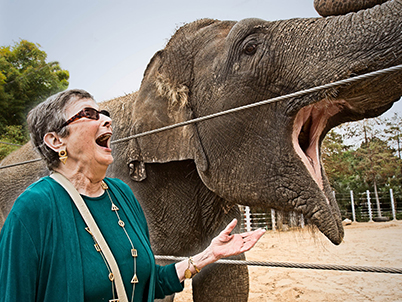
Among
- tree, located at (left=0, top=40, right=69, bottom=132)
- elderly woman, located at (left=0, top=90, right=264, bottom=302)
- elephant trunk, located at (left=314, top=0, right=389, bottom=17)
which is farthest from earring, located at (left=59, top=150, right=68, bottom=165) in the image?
tree, located at (left=0, top=40, right=69, bottom=132)

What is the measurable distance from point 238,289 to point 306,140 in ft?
4.42

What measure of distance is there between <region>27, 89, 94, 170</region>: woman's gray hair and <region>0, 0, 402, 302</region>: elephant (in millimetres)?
960

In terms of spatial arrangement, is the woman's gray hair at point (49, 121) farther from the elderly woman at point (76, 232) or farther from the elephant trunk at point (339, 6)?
the elephant trunk at point (339, 6)

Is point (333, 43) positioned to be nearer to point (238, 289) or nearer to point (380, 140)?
point (238, 289)

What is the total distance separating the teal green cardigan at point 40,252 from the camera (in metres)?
1.01

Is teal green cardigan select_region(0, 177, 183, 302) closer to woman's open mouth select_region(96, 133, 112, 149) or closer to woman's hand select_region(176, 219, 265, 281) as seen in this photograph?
woman's open mouth select_region(96, 133, 112, 149)

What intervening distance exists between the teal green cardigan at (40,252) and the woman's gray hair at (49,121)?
17 centimetres

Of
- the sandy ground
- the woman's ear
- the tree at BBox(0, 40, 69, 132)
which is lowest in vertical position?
the sandy ground

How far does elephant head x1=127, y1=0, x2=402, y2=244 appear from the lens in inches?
61.2

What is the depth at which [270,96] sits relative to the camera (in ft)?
6.11

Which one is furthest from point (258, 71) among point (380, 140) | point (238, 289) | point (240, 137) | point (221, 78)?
point (380, 140)

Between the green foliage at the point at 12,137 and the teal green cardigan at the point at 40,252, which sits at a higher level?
the green foliage at the point at 12,137

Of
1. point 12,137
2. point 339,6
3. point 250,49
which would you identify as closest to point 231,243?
point 250,49

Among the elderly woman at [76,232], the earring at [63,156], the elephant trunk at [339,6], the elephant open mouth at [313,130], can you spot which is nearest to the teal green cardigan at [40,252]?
the elderly woman at [76,232]
